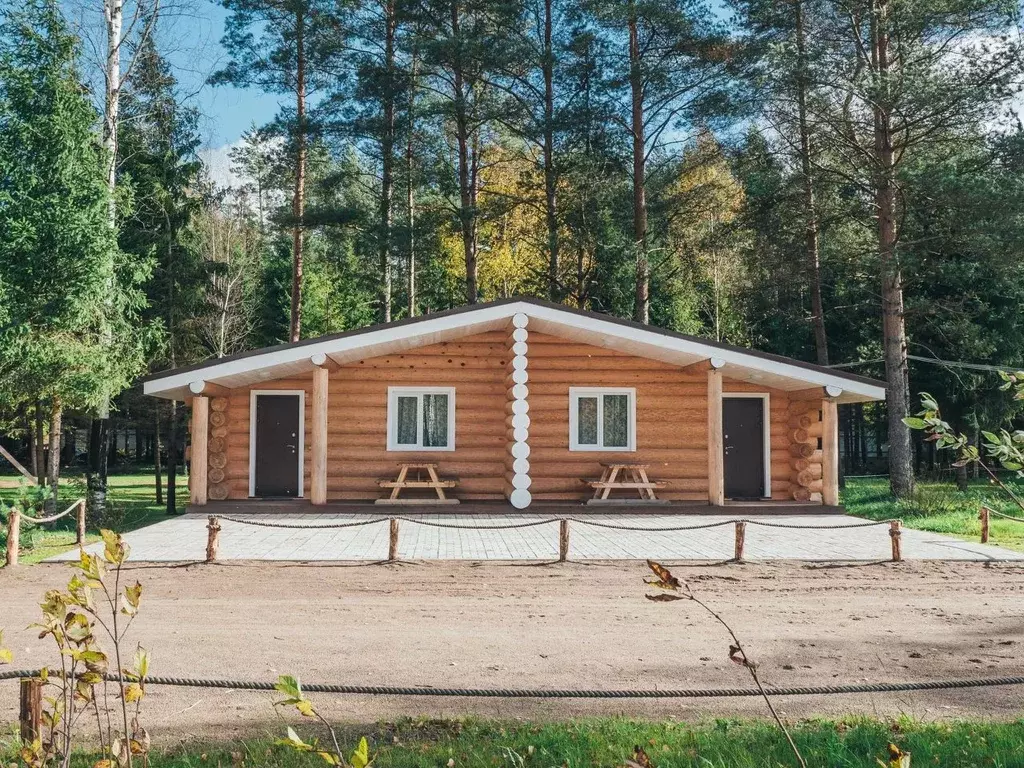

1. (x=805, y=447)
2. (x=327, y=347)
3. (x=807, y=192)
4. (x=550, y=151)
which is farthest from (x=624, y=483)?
(x=550, y=151)

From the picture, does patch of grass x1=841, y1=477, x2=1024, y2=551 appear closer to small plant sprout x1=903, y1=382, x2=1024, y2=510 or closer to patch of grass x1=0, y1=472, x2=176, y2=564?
small plant sprout x1=903, y1=382, x2=1024, y2=510

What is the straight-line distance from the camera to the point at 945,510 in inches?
656

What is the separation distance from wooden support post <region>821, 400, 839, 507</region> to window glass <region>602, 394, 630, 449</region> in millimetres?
3612

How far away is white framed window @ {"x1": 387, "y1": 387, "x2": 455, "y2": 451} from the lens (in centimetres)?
1595

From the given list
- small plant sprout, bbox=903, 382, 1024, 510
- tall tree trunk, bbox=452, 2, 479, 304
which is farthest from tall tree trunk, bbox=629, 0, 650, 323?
small plant sprout, bbox=903, 382, 1024, 510

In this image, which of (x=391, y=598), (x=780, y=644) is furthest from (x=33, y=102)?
(x=780, y=644)

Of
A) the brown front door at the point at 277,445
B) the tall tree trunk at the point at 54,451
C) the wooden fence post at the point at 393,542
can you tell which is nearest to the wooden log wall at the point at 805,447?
the wooden fence post at the point at 393,542

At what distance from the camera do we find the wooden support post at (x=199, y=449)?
14570mm

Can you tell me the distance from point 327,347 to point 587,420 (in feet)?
16.6

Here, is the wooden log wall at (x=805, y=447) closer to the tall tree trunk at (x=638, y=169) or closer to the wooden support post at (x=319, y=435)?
the tall tree trunk at (x=638, y=169)

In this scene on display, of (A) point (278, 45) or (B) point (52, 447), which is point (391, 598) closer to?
(B) point (52, 447)

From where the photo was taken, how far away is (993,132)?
17.0m

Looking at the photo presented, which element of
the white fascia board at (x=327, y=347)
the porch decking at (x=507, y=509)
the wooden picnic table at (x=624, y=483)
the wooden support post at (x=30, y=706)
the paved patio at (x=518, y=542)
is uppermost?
the white fascia board at (x=327, y=347)

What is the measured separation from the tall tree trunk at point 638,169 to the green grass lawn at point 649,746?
643 inches
